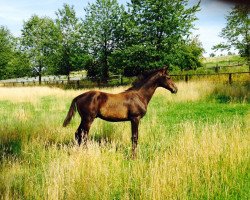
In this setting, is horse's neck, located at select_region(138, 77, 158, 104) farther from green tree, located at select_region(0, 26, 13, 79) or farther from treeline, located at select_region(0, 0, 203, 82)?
green tree, located at select_region(0, 26, 13, 79)

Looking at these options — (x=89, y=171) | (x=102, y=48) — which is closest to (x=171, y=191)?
(x=89, y=171)

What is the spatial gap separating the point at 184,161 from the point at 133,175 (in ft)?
2.78

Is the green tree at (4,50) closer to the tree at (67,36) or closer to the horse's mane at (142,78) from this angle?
the tree at (67,36)

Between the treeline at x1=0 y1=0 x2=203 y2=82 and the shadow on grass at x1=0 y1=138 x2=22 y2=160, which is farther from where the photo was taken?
the treeline at x1=0 y1=0 x2=203 y2=82

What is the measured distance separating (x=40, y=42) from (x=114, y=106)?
40.0 metres

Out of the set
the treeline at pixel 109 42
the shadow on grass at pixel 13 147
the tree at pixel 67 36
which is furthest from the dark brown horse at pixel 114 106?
the tree at pixel 67 36

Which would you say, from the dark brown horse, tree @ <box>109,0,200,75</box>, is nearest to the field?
the dark brown horse

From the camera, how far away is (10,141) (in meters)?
7.17

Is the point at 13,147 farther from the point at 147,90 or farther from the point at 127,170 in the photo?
the point at 147,90

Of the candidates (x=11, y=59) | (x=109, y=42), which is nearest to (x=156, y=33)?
(x=109, y=42)

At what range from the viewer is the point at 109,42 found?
35.4m

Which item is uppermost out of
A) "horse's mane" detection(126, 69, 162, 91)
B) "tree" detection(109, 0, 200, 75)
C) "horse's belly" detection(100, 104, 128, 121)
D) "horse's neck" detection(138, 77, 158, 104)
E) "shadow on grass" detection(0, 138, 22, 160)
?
"tree" detection(109, 0, 200, 75)

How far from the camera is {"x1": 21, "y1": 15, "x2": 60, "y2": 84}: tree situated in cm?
4325

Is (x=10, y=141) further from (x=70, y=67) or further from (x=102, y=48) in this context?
(x=70, y=67)
